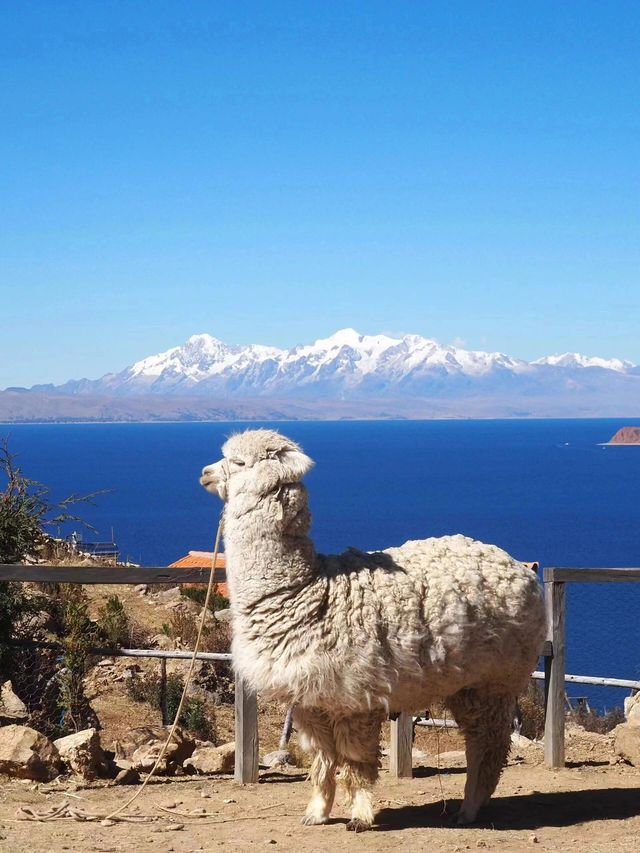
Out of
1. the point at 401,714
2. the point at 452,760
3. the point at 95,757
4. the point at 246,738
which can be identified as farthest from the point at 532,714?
the point at 95,757

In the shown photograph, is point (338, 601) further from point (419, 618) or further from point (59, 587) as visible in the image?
point (59, 587)

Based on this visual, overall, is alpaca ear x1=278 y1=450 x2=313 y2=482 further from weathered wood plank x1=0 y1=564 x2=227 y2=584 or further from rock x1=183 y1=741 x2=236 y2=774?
rock x1=183 y1=741 x2=236 y2=774

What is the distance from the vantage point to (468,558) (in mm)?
6621

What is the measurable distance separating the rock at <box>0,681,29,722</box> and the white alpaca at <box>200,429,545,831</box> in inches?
119

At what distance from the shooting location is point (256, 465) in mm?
→ 6262

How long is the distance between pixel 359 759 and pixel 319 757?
0.90ft

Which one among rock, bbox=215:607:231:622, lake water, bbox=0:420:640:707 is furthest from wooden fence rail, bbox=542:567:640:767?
lake water, bbox=0:420:640:707

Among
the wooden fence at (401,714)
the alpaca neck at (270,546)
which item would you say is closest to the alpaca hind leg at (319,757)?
the alpaca neck at (270,546)

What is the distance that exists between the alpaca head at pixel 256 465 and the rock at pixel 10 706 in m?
3.29

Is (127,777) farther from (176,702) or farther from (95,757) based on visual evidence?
(176,702)

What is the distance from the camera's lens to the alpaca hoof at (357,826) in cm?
625

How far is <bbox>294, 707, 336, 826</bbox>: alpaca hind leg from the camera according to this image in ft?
20.4

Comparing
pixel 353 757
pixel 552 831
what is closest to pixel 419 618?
pixel 353 757

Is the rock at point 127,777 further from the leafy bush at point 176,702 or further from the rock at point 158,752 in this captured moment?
the leafy bush at point 176,702
